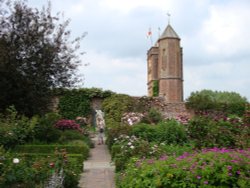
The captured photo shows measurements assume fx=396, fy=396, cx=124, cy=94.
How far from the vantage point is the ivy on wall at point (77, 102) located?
81.9 feet

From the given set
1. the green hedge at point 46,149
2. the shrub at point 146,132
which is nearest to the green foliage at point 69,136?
the green hedge at point 46,149

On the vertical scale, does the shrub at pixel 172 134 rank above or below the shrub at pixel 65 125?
below

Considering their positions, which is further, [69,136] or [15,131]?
[69,136]

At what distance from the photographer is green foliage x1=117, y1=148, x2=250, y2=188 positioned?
5.61 m

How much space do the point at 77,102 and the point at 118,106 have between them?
3.90 metres

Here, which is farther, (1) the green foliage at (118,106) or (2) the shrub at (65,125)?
(1) the green foliage at (118,106)

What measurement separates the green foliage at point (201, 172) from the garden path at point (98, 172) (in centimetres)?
228

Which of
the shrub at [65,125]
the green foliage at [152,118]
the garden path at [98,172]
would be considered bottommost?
the garden path at [98,172]

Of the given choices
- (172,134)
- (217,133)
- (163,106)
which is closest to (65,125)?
(172,134)

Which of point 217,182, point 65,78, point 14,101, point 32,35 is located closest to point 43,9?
point 32,35

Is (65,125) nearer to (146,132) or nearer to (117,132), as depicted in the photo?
(117,132)

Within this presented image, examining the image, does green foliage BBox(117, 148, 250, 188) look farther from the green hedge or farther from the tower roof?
the tower roof

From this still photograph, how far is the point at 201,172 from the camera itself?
5.72 metres

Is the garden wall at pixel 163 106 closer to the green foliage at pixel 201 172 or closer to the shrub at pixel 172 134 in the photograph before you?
the shrub at pixel 172 134
